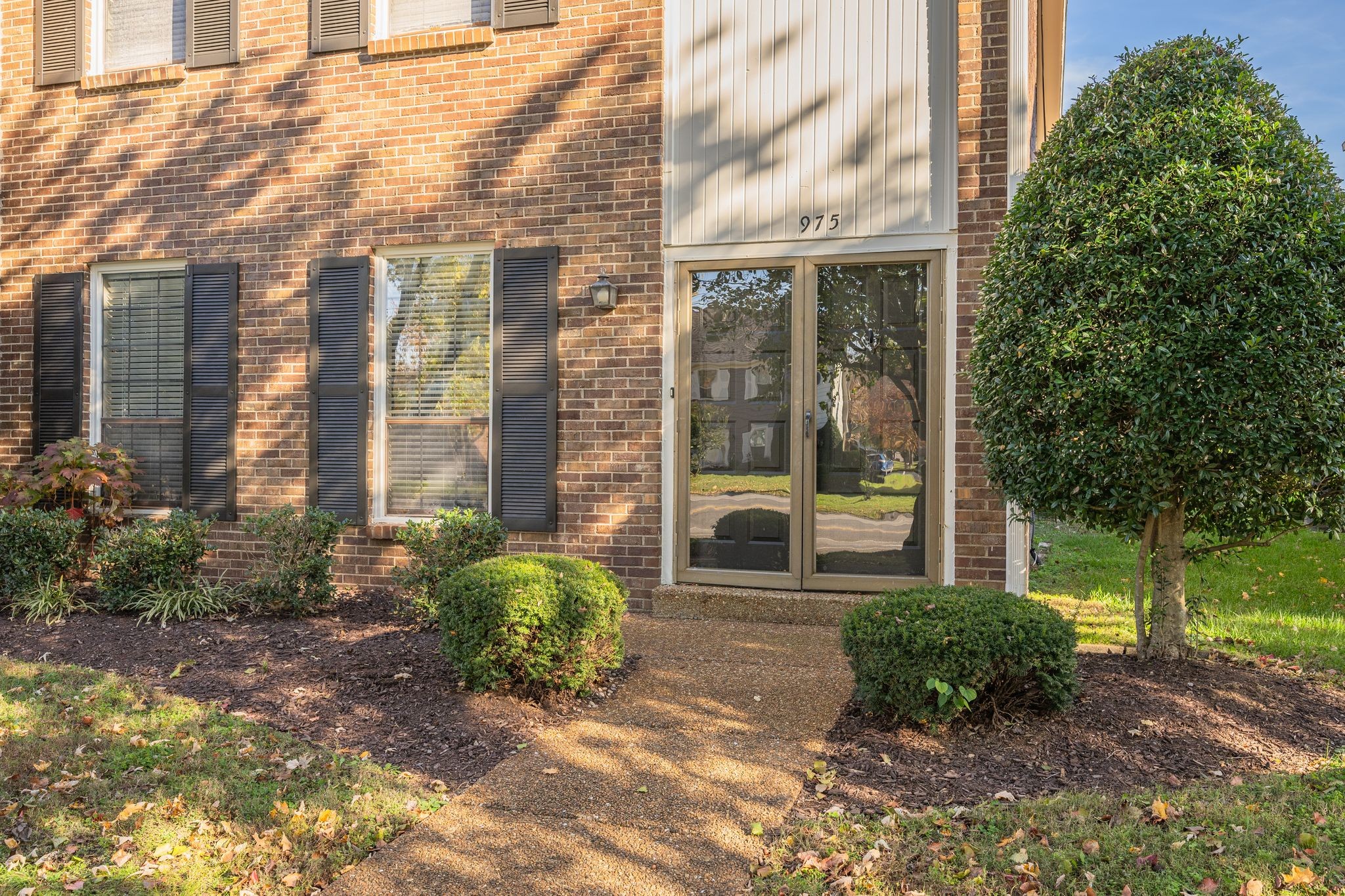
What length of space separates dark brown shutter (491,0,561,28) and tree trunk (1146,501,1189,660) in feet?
15.9

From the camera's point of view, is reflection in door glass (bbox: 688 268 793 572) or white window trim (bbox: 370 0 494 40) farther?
white window trim (bbox: 370 0 494 40)

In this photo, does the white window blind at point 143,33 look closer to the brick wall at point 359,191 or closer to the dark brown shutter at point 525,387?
the brick wall at point 359,191

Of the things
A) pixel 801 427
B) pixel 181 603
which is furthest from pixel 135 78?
pixel 801 427

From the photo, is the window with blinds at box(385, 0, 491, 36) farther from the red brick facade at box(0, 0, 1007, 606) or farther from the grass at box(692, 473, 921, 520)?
the grass at box(692, 473, 921, 520)

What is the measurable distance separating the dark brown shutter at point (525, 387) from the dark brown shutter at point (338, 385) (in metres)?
1.03

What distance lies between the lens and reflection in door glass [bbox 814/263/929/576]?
5.91 metres

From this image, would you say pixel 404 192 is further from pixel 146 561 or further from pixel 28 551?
pixel 28 551

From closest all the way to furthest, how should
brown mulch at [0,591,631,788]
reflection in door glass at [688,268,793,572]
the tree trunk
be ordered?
brown mulch at [0,591,631,788] < the tree trunk < reflection in door glass at [688,268,793,572]

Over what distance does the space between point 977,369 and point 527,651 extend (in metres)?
2.46

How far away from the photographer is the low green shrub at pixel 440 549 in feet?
18.3

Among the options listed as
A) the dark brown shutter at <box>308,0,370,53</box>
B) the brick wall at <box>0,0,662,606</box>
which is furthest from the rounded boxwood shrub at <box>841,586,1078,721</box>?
the dark brown shutter at <box>308,0,370,53</box>

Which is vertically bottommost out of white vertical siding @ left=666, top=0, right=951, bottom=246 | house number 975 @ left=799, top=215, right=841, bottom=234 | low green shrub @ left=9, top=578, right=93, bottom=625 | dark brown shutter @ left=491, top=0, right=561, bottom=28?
low green shrub @ left=9, top=578, right=93, bottom=625

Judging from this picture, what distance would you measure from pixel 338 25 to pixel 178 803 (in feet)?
18.5

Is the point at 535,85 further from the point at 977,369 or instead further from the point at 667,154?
the point at 977,369
